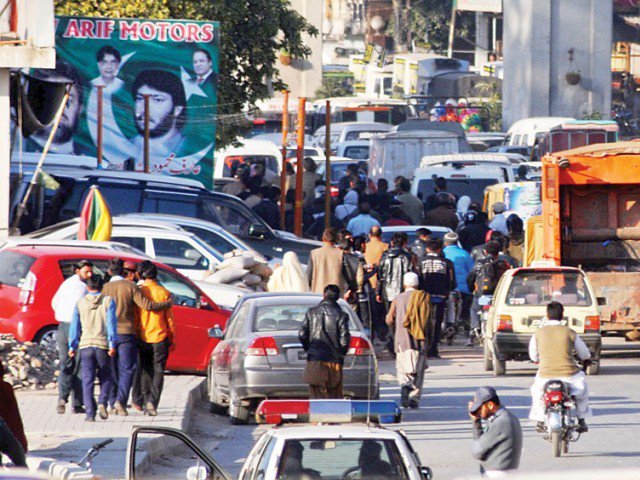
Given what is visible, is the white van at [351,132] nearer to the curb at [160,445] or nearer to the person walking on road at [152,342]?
the curb at [160,445]

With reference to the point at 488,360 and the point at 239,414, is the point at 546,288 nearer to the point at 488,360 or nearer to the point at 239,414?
the point at 488,360

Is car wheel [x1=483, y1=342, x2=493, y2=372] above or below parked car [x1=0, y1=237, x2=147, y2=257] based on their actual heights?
below

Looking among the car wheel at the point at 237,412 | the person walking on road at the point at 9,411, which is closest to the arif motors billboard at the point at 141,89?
the car wheel at the point at 237,412

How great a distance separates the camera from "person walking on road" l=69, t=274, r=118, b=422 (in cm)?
1468

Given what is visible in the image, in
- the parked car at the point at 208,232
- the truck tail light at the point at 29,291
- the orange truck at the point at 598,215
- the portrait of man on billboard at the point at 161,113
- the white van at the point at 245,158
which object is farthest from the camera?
the white van at the point at 245,158

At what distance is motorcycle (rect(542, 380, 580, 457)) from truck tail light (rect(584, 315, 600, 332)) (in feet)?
18.7

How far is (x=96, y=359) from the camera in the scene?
1473 centimetres

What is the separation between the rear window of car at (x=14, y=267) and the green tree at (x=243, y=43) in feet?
55.1

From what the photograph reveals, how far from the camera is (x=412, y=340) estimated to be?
16.8 meters

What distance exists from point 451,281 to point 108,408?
7544 millimetres

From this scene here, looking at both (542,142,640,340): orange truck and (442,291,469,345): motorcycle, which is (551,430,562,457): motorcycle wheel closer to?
(542,142,640,340): orange truck

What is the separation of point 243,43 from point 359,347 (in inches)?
880

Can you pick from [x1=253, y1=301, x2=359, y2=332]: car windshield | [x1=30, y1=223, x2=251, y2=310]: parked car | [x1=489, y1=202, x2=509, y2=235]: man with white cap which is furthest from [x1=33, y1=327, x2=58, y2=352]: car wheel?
[x1=489, y1=202, x2=509, y2=235]: man with white cap

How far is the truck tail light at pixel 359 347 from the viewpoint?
15453mm
